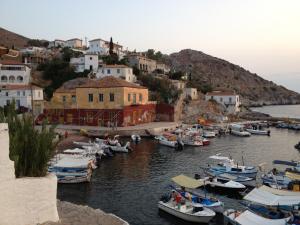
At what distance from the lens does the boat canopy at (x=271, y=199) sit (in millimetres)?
23094

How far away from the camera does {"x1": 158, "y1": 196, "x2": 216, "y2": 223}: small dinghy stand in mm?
23531

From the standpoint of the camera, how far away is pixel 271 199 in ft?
77.0

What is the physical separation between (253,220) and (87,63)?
7846 centimetres

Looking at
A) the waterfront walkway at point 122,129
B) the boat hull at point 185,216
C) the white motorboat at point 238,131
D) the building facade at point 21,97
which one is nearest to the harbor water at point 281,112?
the white motorboat at point 238,131

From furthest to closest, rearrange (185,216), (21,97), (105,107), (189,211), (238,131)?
(21,97), (238,131), (105,107), (189,211), (185,216)

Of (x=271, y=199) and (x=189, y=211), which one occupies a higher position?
(x=271, y=199)

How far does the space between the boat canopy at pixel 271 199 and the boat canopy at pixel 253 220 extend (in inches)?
43.5

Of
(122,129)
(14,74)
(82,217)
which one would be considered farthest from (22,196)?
(14,74)

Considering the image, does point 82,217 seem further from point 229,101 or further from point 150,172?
point 229,101

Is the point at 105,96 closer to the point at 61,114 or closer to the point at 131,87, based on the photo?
the point at 131,87

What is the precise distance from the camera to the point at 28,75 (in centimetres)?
8925

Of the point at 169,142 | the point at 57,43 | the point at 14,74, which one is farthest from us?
the point at 57,43

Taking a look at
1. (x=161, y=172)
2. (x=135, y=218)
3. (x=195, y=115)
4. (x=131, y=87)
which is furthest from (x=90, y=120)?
(x=135, y=218)

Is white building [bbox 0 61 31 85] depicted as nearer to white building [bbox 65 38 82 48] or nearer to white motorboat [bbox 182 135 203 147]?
white building [bbox 65 38 82 48]
